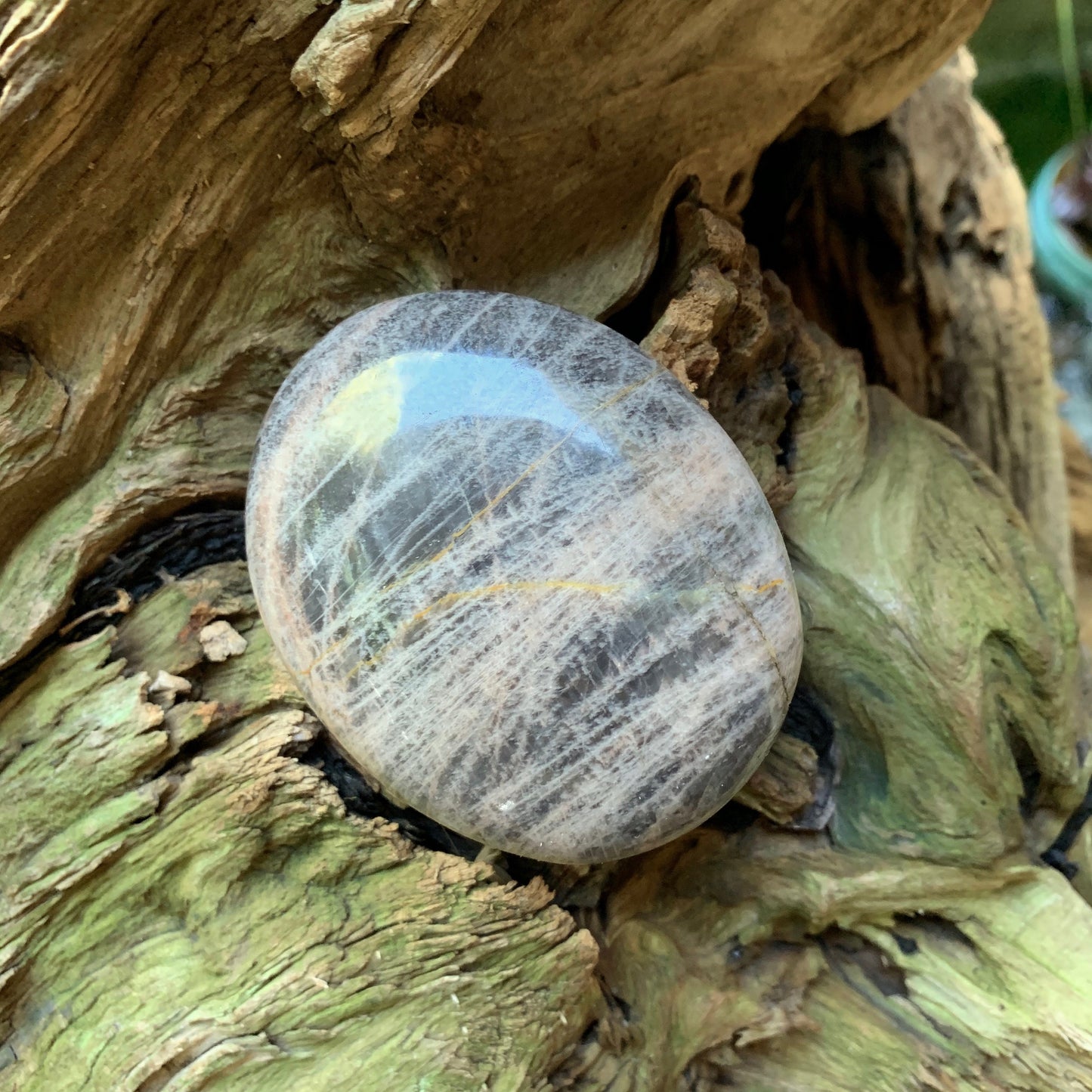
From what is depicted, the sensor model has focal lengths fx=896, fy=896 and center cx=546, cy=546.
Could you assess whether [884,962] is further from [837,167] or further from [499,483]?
[837,167]

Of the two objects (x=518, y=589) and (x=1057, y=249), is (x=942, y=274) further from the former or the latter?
(x=518, y=589)

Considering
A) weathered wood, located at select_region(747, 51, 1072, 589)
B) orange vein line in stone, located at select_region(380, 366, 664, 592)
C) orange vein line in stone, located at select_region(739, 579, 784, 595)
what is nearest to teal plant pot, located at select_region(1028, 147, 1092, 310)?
weathered wood, located at select_region(747, 51, 1072, 589)

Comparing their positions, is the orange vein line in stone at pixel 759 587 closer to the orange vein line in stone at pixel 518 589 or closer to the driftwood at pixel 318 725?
the orange vein line in stone at pixel 518 589

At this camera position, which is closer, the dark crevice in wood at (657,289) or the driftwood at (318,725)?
the driftwood at (318,725)

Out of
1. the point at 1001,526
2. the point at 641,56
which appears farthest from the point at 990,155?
the point at 641,56

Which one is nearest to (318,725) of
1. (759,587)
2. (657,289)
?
(759,587)

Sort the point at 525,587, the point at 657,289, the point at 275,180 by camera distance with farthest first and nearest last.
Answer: the point at 657,289 < the point at 275,180 < the point at 525,587

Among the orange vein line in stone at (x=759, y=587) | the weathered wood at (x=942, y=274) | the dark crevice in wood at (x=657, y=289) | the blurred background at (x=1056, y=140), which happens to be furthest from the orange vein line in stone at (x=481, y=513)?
the blurred background at (x=1056, y=140)
